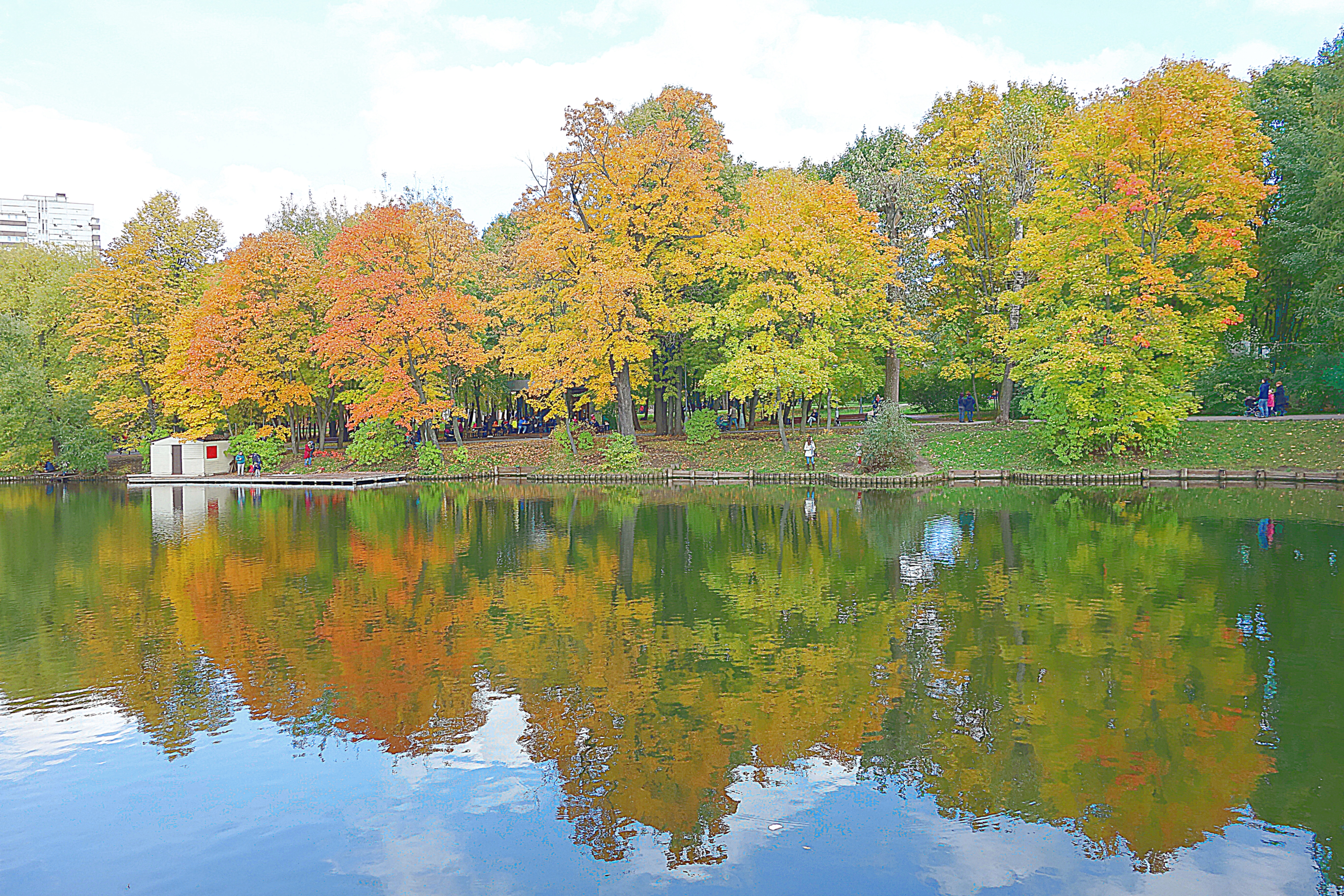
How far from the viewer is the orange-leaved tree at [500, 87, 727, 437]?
116ft

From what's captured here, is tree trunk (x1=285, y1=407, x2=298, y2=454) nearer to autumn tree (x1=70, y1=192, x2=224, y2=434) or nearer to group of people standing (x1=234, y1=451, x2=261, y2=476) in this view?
group of people standing (x1=234, y1=451, x2=261, y2=476)

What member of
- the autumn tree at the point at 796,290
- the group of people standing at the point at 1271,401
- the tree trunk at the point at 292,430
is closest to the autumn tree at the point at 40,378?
the tree trunk at the point at 292,430

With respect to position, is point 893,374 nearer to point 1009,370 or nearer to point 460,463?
point 1009,370

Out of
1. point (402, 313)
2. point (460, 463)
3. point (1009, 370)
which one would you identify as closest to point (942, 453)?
point (1009, 370)

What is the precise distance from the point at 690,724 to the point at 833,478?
23929 millimetres

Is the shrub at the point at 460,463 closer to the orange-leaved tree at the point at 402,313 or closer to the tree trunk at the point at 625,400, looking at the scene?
the orange-leaved tree at the point at 402,313

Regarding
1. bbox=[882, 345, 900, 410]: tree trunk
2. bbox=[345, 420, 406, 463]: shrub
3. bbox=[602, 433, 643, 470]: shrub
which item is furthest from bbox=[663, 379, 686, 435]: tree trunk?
bbox=[345, 420, 406, 463]: shrub

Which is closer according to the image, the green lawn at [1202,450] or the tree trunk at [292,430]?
the green lawn at [1202,450]

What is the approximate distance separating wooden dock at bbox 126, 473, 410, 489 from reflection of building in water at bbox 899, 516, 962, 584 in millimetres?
25140

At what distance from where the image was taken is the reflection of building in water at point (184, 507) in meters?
23.8

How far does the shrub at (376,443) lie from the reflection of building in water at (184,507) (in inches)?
225

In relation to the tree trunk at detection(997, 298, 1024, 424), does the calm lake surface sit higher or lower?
lower

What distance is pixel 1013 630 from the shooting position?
36.5ft

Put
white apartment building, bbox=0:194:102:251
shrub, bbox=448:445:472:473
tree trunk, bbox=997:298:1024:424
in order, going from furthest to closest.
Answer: white apartment building, bbox=0:194:102:251, shrub, bbox=448:445:472:473, tree trunk, bbox=997:298:1024:424
